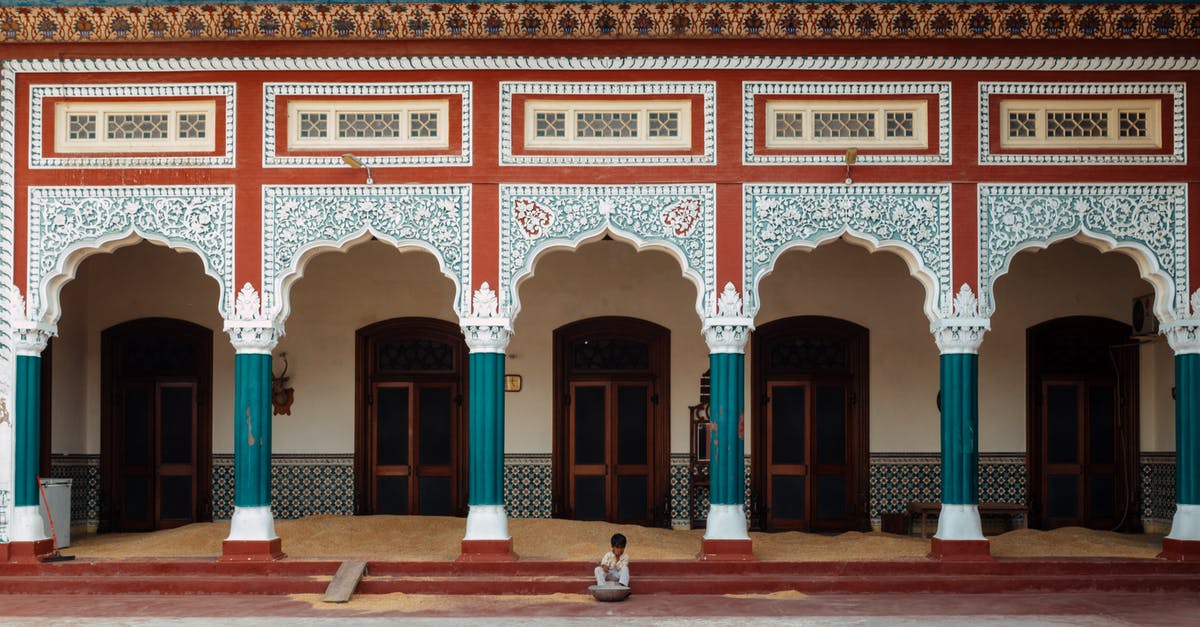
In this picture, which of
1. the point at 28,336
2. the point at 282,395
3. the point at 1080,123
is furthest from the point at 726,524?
the point at 28,336

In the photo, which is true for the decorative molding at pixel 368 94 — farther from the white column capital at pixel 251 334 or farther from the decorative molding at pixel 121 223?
the white column capital at pixel 251 334

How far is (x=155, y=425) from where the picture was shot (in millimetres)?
13070

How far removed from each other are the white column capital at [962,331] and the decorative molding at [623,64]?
2092 mm

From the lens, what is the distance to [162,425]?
43.0ft

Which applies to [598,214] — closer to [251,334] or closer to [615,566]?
[615,566]

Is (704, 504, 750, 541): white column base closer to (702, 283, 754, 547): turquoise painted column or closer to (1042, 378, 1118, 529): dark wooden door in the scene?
(702, 283, 754, 547): turquoise painted column

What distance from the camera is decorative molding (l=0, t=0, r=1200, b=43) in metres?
10.3

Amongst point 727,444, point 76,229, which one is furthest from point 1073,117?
point 76,229

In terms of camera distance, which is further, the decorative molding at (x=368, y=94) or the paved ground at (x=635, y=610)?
the decorative molding at (x=368, y=94)

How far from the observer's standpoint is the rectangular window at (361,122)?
418 inches

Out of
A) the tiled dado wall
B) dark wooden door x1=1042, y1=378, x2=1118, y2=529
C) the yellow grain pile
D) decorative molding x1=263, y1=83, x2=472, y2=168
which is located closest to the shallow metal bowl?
the yellow grain pile

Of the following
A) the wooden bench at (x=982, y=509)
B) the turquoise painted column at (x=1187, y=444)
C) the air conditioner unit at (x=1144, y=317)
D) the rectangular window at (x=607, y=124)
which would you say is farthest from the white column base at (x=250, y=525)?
the air conditioner unit at (x=1144, y=317)

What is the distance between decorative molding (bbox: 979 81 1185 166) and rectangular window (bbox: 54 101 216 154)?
21.3 feet

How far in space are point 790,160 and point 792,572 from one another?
3384 mm
